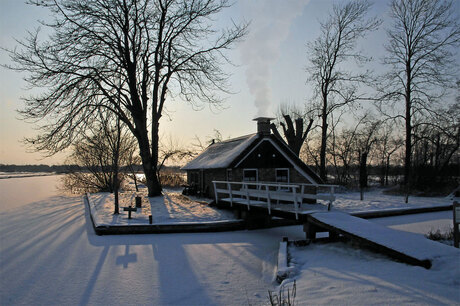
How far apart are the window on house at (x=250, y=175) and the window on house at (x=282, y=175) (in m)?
1.28

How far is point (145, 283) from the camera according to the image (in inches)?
266

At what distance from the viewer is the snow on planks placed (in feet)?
19.9

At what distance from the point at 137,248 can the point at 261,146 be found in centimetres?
990

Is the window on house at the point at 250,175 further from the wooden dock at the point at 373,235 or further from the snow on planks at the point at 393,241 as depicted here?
the snow on planks at the point at 393,241

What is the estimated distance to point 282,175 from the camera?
60.3 ft

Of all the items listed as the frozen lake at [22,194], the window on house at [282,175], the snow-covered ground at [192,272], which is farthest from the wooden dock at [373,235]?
the frozen lake at [22,194]

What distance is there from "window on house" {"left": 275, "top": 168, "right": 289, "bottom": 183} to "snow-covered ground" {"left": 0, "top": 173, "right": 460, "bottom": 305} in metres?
6.85

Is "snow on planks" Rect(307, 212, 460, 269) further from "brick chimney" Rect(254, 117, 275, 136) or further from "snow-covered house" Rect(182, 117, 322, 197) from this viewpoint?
"brick chimney" Rect(254, 117, 275, 136)

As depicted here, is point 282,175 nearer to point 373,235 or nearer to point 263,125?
point 263,125

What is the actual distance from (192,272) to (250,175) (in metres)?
10.7

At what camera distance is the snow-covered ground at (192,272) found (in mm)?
5176

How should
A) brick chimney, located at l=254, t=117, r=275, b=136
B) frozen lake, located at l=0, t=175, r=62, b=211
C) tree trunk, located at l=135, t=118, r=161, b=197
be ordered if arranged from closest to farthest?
brick chimney, located at l=254, t=117, r=275, b=136 → tree trunk, located at l=135, t=118, r=161, b=197 → frozen lake, located at l=0, t=175, r=62, b=211

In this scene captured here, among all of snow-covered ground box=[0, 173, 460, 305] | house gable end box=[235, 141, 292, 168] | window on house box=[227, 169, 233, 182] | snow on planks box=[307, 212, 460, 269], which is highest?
house gable end box=[235, 141, 292, 168]

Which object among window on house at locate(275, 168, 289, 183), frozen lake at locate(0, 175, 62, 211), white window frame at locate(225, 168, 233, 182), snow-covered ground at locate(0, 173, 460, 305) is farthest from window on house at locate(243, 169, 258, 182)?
frozen lake at locate(0, 175, 62, 211)
